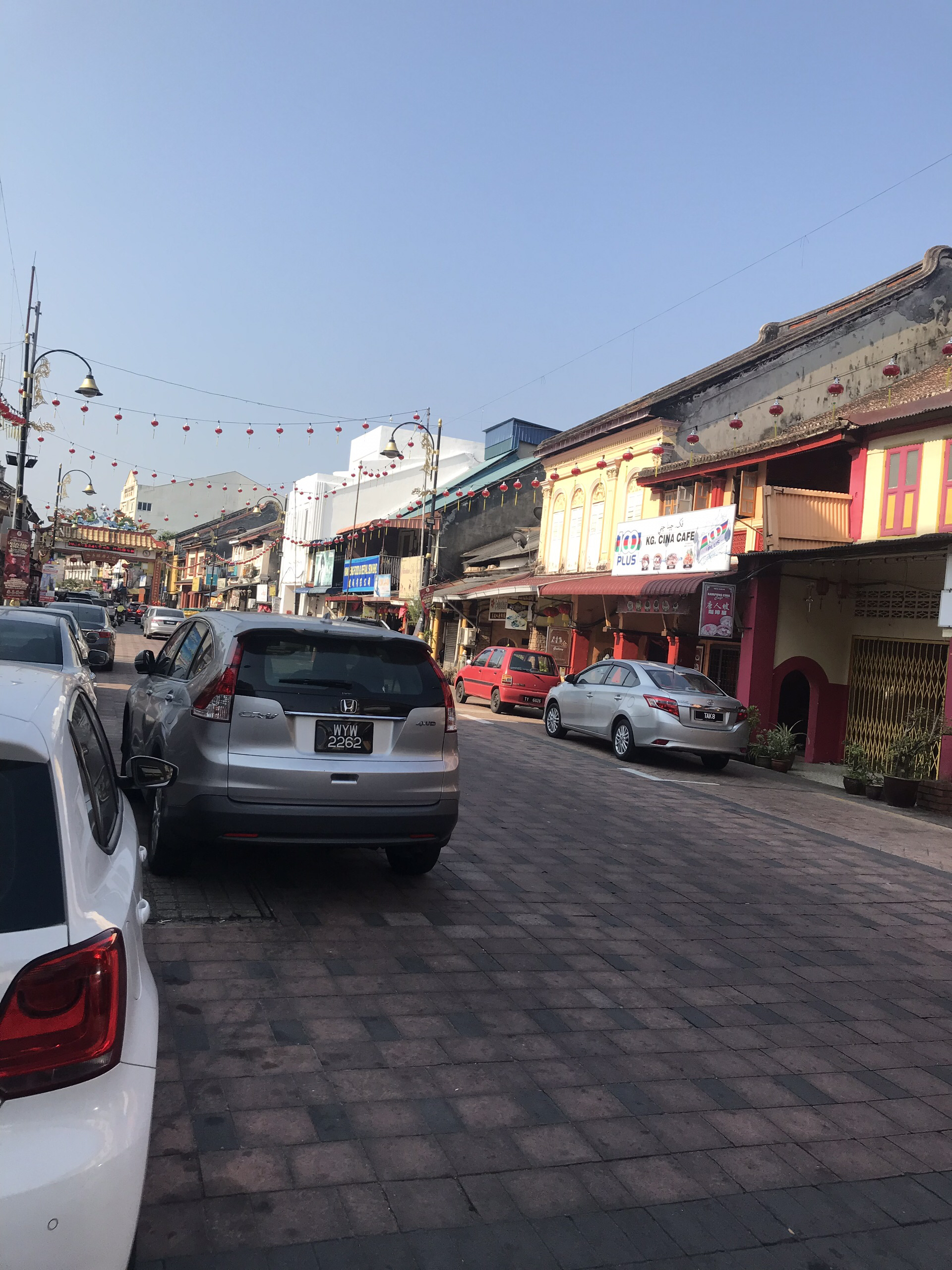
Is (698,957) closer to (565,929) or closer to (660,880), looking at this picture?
(565,929)

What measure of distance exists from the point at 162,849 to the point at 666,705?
374 inches

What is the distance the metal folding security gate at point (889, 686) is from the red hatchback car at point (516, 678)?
21.3 ft

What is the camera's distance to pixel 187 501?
102562mm

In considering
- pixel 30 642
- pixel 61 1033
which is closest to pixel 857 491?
pixel 30 642

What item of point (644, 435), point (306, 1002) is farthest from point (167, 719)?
point (644, 435)

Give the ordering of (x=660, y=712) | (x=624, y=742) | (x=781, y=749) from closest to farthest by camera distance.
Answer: (x=660, y=712)
(x=624, y=742)
(x=781, y=749)

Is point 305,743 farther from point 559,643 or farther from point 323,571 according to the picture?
point 323,571

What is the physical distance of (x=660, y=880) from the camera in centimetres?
747

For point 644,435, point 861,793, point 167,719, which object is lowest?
point 861,793

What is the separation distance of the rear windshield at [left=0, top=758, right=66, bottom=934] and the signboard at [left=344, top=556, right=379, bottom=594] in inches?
1605

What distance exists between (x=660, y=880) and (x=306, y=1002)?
3719 millimetres

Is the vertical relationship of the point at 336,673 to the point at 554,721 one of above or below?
above

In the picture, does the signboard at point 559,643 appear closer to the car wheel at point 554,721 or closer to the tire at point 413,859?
the car wheel at point 554,721

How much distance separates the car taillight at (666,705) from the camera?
14.1 metres
